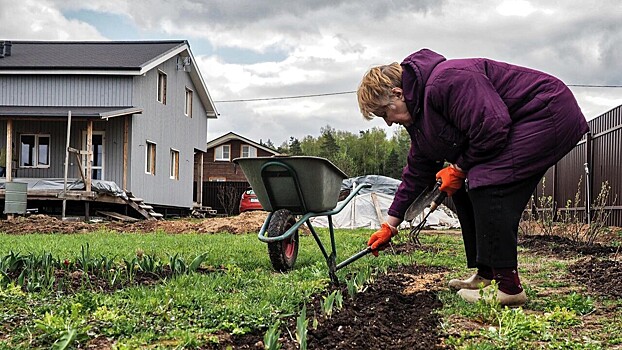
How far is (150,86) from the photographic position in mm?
19891

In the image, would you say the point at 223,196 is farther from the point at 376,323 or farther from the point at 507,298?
the point at 376,323

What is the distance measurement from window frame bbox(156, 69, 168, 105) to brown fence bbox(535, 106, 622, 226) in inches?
498

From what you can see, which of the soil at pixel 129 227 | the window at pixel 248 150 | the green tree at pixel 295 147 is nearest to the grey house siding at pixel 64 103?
the soil at pixel 129 227

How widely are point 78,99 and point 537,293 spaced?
1727cm

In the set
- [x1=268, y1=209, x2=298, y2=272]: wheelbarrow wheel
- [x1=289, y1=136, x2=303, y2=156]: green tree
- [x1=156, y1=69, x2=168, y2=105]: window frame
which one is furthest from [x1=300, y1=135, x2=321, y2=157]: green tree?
[x1=268, y1=209, x2=298, y2=272]: wheelbarrow wheel

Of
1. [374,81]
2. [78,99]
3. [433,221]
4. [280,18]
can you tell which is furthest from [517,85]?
[280,18]

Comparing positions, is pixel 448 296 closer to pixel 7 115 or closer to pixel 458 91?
pixel 458 91

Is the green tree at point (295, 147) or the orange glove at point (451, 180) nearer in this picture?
the orange glove at point (451, 180)

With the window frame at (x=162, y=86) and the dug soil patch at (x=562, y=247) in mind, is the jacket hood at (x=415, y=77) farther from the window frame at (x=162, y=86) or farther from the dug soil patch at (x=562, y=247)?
the window frame at (x=162, y=86)

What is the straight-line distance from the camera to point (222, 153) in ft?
132

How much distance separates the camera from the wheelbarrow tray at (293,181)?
197 inches

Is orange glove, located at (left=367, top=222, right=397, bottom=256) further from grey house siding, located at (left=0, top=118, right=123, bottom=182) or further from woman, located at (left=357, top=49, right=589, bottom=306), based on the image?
grey house siding, located at (left=0, top=118, right=123, bottom=182)

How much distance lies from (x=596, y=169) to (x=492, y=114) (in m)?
9.87

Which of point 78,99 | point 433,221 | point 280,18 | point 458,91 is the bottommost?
point 433,221
